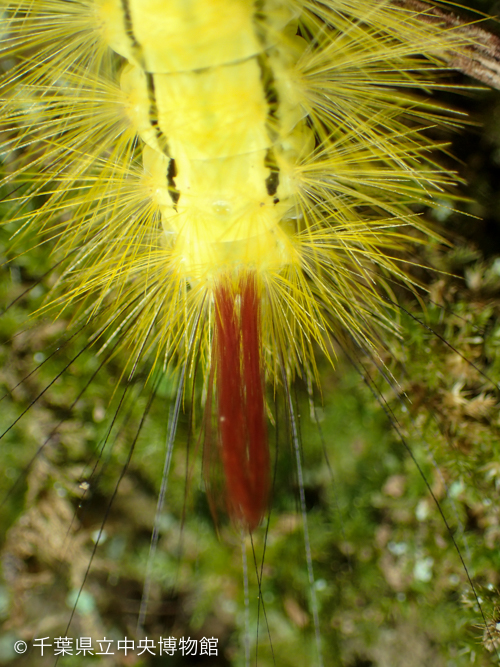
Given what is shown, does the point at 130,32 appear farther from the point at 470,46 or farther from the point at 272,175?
the point at 470,46

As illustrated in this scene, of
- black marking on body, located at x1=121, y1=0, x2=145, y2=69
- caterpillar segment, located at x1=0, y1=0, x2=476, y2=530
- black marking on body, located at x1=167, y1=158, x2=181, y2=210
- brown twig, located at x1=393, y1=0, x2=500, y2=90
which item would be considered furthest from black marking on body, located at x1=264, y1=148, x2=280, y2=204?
brown twig, located at x1=393, y1=0, x2=500, y2=90

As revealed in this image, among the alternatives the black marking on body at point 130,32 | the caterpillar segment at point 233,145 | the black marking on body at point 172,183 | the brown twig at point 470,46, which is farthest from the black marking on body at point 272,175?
the brown twig at point 470,46

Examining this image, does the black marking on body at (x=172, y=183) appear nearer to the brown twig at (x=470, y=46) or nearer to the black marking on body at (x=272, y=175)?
the black marking on body at (x=272, y=175)

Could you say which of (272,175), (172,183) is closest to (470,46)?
(272,175)

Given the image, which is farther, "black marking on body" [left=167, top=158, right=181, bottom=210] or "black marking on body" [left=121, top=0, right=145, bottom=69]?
"black marking on body" [left=167, top=158, right=181, bottom=210]

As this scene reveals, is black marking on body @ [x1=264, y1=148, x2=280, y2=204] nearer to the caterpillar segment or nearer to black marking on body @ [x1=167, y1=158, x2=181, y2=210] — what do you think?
the caterpillar segment

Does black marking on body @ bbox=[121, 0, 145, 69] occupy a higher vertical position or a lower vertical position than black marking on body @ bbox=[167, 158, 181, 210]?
higher

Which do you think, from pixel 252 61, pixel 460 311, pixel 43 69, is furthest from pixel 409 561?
pixel 43 69

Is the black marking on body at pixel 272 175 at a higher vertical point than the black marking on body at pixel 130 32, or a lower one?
lower

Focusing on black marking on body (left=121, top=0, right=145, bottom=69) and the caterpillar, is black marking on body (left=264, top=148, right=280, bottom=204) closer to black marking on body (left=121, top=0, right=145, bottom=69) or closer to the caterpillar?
the caterpillar
